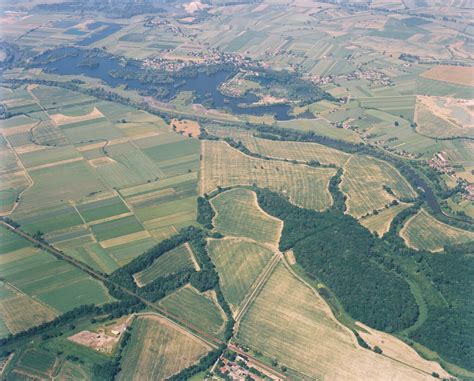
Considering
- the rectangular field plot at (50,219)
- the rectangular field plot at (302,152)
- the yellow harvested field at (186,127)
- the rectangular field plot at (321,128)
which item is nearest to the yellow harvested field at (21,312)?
the rectangular field plot at (50,219)

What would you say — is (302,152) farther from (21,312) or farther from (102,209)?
(21,312)

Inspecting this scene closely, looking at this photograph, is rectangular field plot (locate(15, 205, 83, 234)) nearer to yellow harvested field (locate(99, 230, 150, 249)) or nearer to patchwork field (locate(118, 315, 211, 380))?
yellow harvested field (locate(99, 230, 150, 249))

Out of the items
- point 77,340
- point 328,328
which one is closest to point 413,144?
point 328,328

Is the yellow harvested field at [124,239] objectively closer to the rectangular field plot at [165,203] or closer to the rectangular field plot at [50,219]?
the rectangular field plot at [165,203]

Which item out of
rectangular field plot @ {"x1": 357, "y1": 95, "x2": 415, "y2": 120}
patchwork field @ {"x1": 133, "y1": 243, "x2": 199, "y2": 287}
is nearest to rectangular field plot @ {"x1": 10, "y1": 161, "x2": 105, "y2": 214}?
patchwork field @ {"x1": 133, "y1": 243, "x2": 199, "y2": 287}

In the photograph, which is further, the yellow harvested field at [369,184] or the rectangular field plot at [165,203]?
the yellow harvested field at [369,184]

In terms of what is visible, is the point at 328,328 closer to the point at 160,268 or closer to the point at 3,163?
the point at 160,268

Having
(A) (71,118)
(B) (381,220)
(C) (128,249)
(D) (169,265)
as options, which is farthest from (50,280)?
(A) (71,118)
